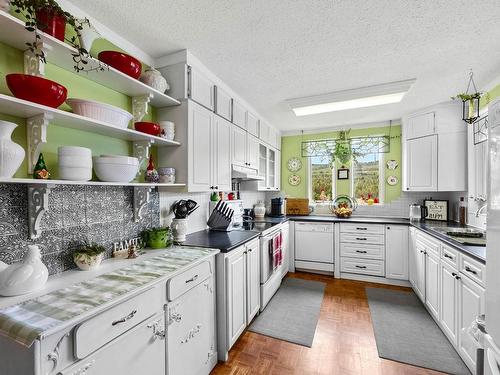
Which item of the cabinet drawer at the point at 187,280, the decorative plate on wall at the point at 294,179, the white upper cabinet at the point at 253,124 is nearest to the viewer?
the cabinet drawer at the point at 187,280

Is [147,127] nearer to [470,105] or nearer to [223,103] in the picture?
[223,103]

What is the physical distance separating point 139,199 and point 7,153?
36.8 inches

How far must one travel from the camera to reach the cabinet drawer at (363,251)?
3.46 meters

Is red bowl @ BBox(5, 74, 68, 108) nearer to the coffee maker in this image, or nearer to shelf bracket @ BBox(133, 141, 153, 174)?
shelf bracket @ BBox(133, 141, 153, 174)

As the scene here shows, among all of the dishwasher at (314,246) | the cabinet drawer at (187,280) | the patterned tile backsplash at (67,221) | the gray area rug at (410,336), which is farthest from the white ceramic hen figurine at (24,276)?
the dishwasher at (314,246)

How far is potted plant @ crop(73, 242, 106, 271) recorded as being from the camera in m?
1.42

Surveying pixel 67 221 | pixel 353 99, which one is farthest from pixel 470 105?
pixel 67 221

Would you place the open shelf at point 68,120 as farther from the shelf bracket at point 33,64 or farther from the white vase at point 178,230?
the white vase at point 178,230

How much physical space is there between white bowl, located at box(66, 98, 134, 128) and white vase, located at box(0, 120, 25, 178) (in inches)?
13.7

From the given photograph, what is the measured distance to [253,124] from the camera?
3.35 metres

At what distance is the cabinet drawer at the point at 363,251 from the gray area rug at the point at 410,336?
0.60m

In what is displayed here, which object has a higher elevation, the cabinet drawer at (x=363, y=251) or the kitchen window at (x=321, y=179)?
the kitchen window at (x=321, y=179)

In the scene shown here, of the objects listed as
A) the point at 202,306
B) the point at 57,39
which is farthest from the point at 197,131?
the point at 202,306

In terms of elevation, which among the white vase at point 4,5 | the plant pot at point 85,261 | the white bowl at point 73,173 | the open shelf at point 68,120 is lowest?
the plant pot at point 85,261
